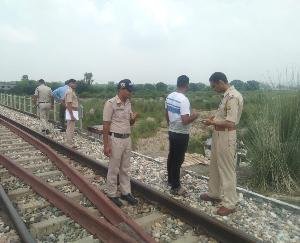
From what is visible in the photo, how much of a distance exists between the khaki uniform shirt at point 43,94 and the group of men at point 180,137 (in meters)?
7.71

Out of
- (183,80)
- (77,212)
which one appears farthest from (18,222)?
(183,80)

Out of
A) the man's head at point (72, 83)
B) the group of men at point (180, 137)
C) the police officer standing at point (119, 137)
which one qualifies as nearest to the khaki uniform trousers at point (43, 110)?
the man's head at point (72, 83)

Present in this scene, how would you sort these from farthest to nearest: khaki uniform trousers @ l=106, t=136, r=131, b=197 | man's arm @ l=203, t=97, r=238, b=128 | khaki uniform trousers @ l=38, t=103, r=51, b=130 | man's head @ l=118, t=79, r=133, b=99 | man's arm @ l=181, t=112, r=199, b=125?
khaki uniform trousers @ l=38, t=103, r=51, b=130 < man's arm @ l=181, t=112, r=199, b=125 < khaki uniform trousers @ l=106, t=136, r=131, b=197 < man's head @ l=118, t=79, r=133, b=99 < man's arm @ l=203, t=97, r=238, b=128

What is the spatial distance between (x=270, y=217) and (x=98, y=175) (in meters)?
3.15

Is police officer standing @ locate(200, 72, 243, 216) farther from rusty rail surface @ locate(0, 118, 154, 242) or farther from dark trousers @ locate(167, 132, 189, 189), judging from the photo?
rusty rail surface @ locate(0, 118, 154, 242)

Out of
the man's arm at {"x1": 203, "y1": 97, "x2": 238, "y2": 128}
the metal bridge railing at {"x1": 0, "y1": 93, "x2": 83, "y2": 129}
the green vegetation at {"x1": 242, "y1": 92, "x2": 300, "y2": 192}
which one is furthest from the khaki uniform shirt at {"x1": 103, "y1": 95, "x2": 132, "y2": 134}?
the metal bridge railing at {"x1": 0, "y1": 93, "x2": 83, "y2": 129}

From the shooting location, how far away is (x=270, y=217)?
554 cm

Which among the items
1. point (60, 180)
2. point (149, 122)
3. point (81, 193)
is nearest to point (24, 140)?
point (60, 180)

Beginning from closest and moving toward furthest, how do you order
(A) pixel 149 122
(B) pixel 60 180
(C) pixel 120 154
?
(C) pixel 120 154
(B) pixel 60 180
(A) pixel 149 122

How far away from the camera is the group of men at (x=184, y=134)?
18.2 ft

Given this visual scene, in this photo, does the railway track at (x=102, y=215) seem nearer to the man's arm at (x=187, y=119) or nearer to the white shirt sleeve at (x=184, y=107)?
the man's arm at (x=187, y=119)

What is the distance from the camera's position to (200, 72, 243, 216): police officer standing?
17.8ft

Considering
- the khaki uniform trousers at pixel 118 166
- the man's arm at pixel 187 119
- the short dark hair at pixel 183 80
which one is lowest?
the khaki uniform trousers at pixel 118 166

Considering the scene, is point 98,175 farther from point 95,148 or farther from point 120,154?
point 95,148
